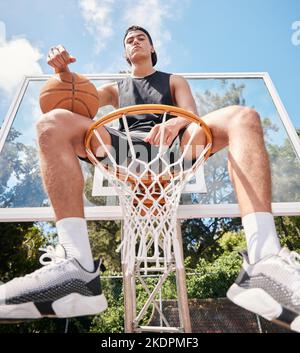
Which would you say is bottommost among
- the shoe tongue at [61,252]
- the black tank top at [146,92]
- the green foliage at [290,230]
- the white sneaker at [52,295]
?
the white sneaker at [52,295]

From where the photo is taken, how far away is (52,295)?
928mm

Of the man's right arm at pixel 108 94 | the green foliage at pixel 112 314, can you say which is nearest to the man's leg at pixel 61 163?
the man's right arm at pixel 108 94

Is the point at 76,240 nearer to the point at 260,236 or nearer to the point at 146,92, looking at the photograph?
the point at 260,236

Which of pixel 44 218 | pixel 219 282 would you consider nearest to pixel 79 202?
pixel 44 218

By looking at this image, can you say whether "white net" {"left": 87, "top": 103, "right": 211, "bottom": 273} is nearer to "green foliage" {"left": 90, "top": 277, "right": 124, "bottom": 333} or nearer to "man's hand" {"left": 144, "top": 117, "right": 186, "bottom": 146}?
"man's hand" {"left": 144, "top": 117, "right": 186, "bottom": 146}

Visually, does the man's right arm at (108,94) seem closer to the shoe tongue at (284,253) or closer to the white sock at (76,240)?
the white sock at (76,240)

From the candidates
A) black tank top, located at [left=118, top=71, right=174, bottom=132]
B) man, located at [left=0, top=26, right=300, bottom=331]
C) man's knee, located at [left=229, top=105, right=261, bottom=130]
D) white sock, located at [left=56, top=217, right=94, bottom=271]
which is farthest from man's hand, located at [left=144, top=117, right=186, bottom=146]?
white sock, located at [left=56, top=217, right=94, bottom=271]

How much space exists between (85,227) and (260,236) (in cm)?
54

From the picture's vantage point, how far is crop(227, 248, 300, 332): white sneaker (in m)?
0.86

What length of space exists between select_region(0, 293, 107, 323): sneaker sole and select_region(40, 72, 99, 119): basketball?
32.6 inches

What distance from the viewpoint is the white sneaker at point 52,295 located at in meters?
0.92

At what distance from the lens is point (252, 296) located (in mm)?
926
